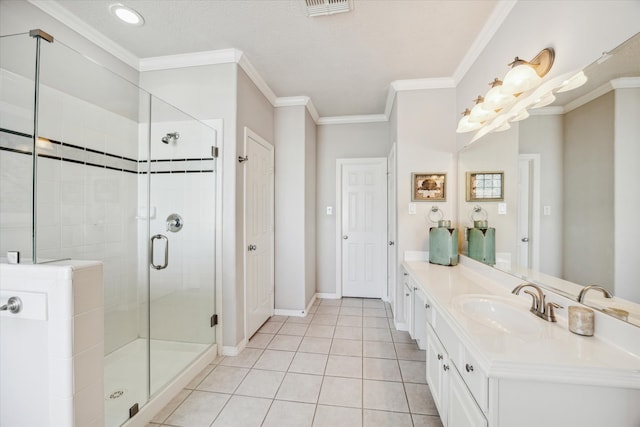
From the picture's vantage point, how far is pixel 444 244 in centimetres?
237

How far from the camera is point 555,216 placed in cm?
129

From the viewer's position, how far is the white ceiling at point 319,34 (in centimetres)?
178

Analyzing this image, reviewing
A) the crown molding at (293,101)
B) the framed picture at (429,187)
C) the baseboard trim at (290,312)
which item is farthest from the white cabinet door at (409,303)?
the crown molding at (293,101)

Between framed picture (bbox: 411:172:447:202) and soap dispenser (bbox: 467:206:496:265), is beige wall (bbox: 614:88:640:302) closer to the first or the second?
soap dispenser (bbox: 467:206:496:265)

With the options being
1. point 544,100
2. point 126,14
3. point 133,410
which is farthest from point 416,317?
point 126,14

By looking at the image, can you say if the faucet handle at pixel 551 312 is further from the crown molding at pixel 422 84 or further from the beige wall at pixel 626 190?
the crown molding at pixel 422 84

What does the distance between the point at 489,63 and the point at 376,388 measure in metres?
2.54

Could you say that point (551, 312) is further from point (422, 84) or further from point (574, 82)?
point (422, 84)

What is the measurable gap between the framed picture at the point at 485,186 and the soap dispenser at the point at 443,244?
31 cm

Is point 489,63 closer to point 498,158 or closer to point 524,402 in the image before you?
point 498,158

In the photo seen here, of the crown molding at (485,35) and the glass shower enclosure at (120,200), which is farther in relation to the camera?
the crown molding at (485,35)

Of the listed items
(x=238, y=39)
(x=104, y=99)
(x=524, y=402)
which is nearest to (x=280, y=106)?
(x=238, y=39)

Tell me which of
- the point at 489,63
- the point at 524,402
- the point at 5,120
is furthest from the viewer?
the point at 489,63

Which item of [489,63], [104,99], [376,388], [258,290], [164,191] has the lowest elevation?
[376,388]
